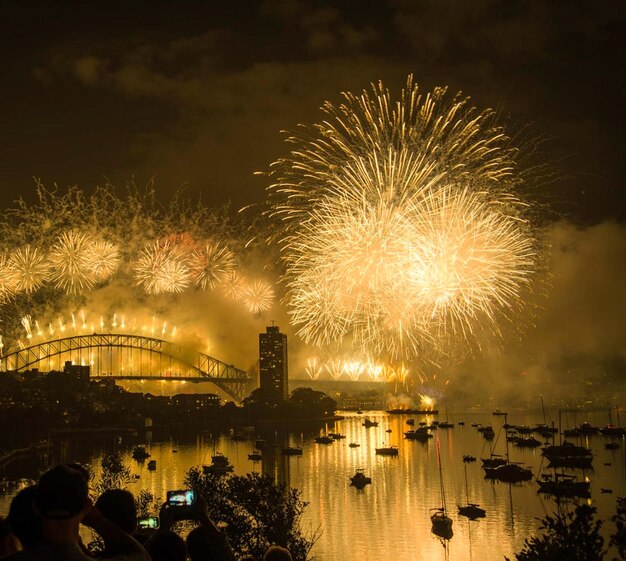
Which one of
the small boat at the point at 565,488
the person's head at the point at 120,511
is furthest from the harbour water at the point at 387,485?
the person's head at the point at 120,511

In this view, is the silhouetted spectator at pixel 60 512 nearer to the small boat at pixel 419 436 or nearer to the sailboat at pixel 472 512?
the sailboat at pixel 472 512

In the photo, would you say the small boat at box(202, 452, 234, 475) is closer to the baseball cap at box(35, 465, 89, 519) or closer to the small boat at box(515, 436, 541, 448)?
the small boat at box(515, 436, 541, 448)

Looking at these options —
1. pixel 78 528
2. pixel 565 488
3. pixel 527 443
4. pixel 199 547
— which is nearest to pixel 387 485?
pixel 565 488

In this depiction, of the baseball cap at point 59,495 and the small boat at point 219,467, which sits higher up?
the baseball cap at point 59,495

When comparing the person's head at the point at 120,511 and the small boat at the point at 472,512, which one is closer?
the person's head at the point at 120,511

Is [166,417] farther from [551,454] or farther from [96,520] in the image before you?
[96,520]

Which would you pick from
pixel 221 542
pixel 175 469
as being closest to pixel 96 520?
pixel 221 542
